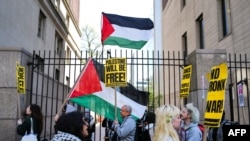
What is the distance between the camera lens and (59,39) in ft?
79.7

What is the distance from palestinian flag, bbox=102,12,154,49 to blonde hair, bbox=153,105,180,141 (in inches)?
203

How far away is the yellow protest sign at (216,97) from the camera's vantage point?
429 cm

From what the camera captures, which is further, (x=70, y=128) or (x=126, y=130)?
(x=126, y=130)

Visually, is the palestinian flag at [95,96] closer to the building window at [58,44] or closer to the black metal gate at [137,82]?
the black metal gate at [137,82]

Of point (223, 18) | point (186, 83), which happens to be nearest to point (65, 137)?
point (186, 83)

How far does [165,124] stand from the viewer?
12.1 ft

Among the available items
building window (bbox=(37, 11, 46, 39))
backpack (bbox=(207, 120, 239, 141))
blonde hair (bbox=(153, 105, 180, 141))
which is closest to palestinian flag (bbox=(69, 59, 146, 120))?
backpack (bbox=(207, 120, 239, 141))

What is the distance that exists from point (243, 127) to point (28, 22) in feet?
43.7

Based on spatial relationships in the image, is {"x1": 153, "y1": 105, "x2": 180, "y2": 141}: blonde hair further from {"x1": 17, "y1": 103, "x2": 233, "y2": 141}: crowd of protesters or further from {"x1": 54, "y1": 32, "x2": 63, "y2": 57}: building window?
{"x1": 54, "y1": 32, "x2": 63, "y2": 57}: building window

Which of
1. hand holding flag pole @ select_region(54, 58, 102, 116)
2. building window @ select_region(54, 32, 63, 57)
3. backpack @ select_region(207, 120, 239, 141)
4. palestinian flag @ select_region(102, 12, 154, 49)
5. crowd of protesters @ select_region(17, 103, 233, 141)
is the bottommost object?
backpack @ select_region(207, 120, 239, 141)

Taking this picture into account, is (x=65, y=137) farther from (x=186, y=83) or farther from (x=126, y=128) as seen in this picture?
(x=186, y=83)

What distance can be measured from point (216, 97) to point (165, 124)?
1226 millimetres

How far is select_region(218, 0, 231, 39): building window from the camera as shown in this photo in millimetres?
14164

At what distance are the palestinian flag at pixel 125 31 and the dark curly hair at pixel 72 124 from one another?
5784mm
